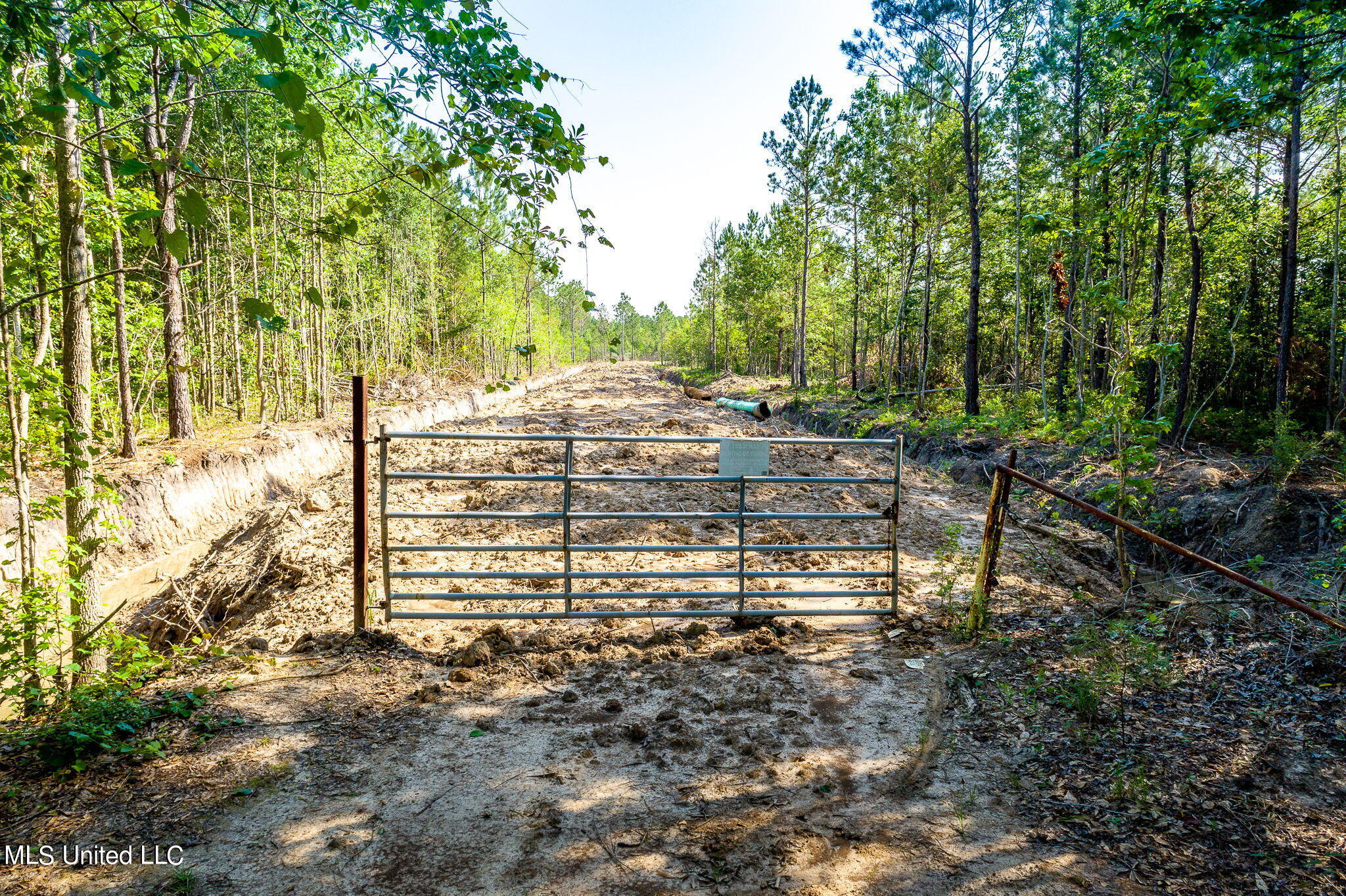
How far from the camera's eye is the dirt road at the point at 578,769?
2.64 metres

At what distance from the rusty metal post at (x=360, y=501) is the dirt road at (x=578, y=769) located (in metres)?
0.31

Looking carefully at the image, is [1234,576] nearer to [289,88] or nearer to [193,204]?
[289,88]

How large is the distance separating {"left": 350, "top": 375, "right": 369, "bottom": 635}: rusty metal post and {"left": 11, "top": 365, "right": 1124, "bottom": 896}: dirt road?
0.31 meters

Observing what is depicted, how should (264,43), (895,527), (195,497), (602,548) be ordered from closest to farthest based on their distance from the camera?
(264,43), (602,548), (895,527), (195,497)

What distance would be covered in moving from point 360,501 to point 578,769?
8.19ft

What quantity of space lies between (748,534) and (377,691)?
4.79 m

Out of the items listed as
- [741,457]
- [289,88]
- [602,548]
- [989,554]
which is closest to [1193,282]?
[989,554]

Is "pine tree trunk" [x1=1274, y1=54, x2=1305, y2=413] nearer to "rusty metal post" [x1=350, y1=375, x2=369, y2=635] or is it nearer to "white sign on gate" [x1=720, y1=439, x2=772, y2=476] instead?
"white sign on gate" [x1=720, y1=439, x2=772, y2=476]

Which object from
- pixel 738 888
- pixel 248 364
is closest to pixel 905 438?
pixel 738 888

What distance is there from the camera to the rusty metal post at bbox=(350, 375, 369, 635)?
171 inches

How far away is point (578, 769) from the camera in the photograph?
3352mm

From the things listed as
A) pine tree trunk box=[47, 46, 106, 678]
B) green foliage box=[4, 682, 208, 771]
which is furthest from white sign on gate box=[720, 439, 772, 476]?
pine tree trunk box=[47, 46, 106, 678]

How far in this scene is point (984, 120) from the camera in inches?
704

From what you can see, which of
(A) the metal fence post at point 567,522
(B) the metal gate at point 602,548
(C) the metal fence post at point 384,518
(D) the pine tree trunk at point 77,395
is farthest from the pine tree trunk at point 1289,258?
(D) the pine tree trunk at point 77,395
